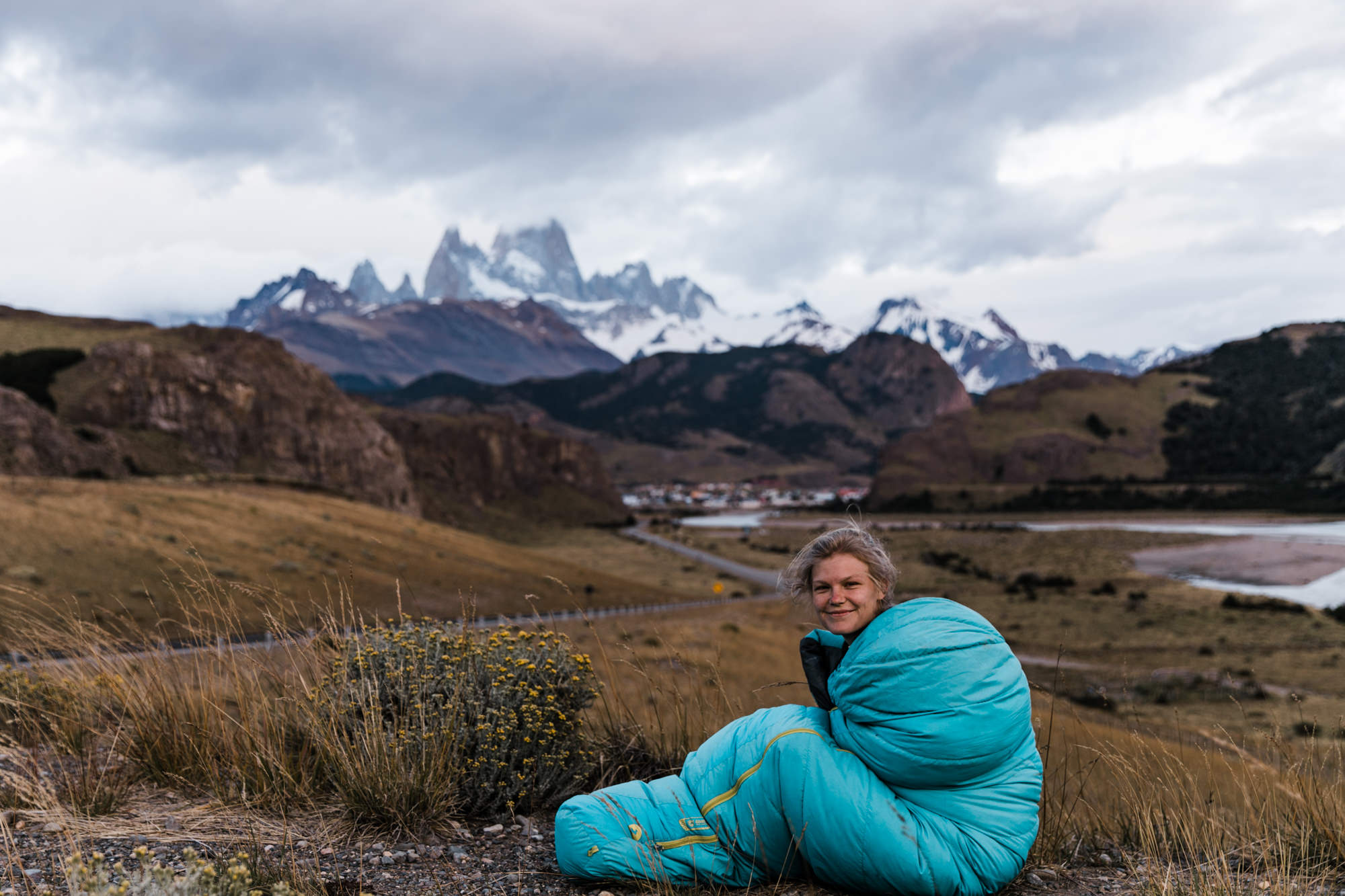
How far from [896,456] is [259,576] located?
124963 mm

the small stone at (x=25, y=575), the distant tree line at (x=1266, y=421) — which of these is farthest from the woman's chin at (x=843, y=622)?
the distant tree line at (x=1266, y=421)

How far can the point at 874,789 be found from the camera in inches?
116

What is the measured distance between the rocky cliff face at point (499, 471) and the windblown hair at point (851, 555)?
86976mm

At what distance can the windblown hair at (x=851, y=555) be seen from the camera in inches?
127

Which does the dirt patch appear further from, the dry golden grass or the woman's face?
the woman's face

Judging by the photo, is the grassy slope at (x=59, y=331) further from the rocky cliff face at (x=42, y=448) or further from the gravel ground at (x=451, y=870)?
the gravel ground at (x=451, y=870)

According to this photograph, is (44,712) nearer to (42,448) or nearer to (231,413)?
(42,448)

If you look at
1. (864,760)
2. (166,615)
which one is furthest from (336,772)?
(166,615)

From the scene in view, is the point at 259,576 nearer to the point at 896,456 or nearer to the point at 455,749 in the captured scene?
the point at 455,749

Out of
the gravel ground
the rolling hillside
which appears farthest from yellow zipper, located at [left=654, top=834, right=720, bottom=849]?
the rolling hillside

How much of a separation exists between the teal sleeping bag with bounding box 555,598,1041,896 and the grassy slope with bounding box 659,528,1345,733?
1.71 m

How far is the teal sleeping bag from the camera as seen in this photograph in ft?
9.45

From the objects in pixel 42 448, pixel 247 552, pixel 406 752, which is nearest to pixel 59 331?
pixel 42 448

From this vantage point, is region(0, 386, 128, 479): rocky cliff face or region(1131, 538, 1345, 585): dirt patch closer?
region(0, 386, 128, 479): rocky cliff face
